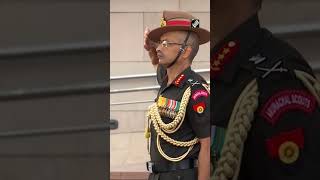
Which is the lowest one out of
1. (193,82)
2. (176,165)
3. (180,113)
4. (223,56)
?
(176,165)

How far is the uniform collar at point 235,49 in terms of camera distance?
133cm

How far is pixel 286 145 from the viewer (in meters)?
1.29

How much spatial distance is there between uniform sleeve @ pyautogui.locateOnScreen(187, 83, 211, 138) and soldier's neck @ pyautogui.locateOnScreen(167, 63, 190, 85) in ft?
0.46

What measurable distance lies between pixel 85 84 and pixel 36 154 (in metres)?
0.21

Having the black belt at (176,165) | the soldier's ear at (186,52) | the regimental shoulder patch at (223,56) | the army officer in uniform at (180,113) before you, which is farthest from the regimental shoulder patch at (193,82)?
the regimental shoulder patch at (223,56)

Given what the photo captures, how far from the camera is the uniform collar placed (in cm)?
133

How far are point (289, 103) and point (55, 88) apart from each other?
0.54 metres

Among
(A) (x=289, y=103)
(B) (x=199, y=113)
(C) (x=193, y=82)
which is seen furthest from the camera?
(C) (x=193, y=82)

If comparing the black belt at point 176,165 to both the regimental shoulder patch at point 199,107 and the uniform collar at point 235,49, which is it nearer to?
the regimental shoulder patch at point 199,107

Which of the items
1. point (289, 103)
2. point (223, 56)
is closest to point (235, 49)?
point (223, 56)

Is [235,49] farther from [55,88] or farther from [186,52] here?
[186,52]

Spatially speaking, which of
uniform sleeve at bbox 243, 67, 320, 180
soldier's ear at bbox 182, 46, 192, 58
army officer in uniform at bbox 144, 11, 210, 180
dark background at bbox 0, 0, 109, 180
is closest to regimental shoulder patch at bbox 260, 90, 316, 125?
uniform sleeve at bbox 243, 67, 320, 180

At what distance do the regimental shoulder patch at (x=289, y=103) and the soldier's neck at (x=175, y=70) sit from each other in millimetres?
1267

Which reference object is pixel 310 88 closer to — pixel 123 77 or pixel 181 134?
pixel 181 134
